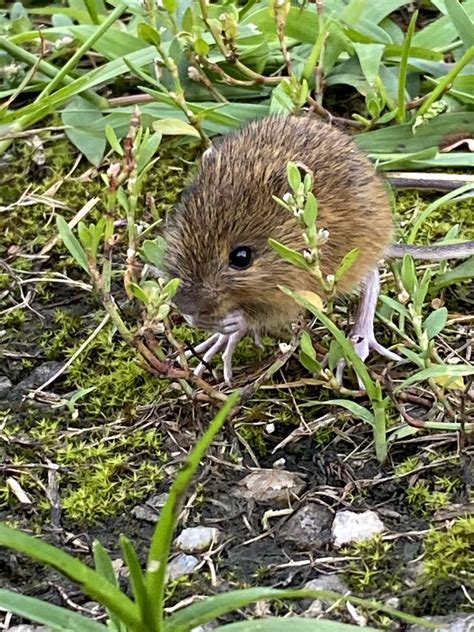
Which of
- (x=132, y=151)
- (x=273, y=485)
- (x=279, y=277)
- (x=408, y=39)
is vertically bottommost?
(x=273, y=485)

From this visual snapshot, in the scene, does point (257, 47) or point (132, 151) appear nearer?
point (132, 151)

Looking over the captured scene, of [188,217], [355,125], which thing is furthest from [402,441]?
[355,125]

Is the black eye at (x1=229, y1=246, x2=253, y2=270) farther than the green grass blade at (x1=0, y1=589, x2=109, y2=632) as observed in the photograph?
Yes

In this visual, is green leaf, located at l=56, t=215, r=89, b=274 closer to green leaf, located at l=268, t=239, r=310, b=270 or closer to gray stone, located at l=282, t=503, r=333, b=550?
green leaf, located at l=268, t=239, r=310, b=270

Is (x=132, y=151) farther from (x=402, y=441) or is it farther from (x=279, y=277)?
(x=402, y=441)

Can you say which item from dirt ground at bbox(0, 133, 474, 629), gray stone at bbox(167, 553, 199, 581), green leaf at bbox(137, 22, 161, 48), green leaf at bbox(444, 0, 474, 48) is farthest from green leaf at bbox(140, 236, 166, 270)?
green leaf at bbox(444, 0, 474, 48)

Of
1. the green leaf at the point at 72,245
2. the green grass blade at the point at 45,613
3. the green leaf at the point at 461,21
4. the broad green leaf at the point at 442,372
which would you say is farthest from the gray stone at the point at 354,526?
the green leaf at the point at 461,21
